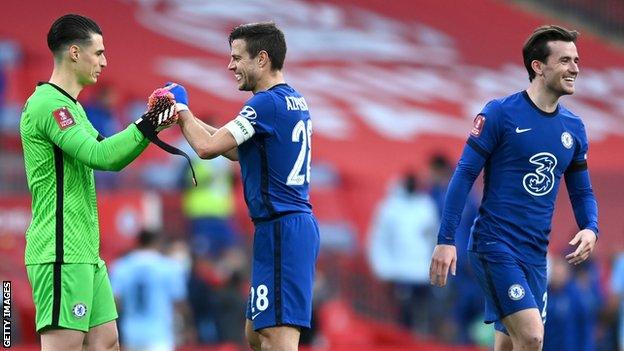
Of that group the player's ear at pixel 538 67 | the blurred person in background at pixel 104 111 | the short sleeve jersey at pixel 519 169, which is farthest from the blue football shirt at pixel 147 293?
the player's ear at pixel 538 67

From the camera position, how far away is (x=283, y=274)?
8.05m

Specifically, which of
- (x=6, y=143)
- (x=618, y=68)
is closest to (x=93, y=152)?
(x=6, y=143)

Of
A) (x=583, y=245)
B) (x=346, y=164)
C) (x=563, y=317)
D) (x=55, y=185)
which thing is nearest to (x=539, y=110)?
(x=583, y=245)

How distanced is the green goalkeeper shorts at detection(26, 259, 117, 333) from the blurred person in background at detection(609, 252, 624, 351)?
32.7 feet

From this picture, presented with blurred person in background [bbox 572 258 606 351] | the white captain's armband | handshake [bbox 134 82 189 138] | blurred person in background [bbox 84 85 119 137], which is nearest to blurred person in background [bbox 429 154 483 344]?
blurred person in background [bbox 572 258 606 351]

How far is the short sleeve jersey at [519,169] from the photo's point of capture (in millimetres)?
8617

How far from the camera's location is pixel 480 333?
17109mm

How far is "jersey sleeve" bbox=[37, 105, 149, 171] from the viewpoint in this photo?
7.54m

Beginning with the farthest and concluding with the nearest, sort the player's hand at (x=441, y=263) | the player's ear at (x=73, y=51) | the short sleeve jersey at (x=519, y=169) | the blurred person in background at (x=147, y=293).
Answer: the blurred person in background at (x=147, y=293)
the short sleeve jersey at (x=519, y=169)
the player's hand at (x=441, y=263)
the player's ear at (x=73, y=51)

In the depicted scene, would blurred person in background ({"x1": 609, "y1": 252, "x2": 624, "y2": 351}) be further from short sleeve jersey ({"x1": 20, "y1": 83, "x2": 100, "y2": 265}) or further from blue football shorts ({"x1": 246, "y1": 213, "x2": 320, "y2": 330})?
short sleeve jersey ({"x1": 20, "y1": 83, "x2": 100, "y2": 265})

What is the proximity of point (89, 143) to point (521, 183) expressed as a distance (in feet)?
9.14

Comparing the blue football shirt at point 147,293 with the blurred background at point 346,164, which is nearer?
the blue football shirt at point 147,293

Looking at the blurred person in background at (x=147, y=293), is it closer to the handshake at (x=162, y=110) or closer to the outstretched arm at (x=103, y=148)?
the handshake at (x=162, y=110)

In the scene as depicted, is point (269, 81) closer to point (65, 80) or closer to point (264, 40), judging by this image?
point (264, 40)
